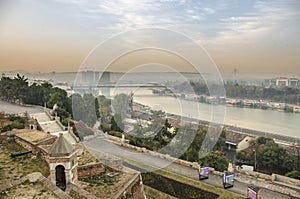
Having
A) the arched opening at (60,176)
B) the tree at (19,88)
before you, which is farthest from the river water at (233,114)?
the arched opening at (60,176)

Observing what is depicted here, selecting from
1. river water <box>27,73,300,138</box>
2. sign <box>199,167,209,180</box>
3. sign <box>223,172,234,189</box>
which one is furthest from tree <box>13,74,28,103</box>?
sign <box>223,172,234,189</box>

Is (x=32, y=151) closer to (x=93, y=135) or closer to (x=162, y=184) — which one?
(x=162, y=184)

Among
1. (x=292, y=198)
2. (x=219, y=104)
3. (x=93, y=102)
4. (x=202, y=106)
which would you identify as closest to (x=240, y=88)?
(x=202, y=106)

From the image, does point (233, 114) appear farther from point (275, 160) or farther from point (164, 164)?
point (164, 164)

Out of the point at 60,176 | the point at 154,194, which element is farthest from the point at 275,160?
the point at 60,176

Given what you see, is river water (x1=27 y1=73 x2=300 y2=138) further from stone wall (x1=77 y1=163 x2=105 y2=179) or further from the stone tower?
the stone tower

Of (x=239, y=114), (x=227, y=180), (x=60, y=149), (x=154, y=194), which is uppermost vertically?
(x=60, y=149)
